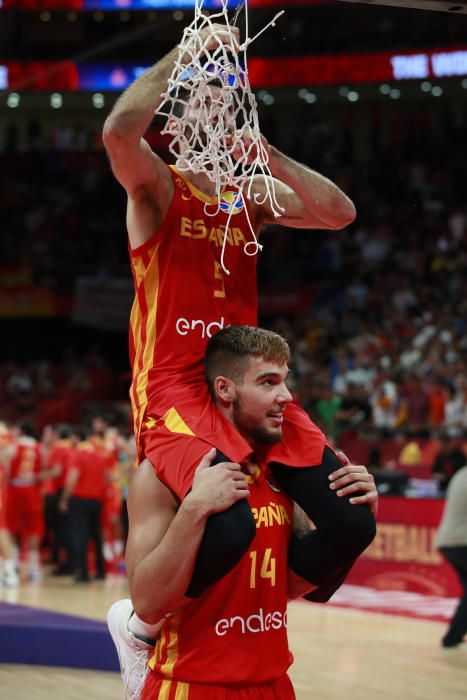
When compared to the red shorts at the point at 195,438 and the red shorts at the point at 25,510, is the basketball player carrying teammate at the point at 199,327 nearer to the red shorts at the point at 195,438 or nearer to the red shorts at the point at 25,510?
the red shorts at the point at 195,438

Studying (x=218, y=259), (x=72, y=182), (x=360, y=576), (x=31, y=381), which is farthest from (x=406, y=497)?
(x=72, y=182)

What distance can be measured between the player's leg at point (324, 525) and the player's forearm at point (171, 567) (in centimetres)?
39

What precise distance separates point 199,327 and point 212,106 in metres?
0.68

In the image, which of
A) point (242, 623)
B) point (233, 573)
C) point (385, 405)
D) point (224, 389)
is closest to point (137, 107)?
point (224, 389)

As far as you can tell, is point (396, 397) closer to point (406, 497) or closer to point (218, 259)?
point (406, 497)

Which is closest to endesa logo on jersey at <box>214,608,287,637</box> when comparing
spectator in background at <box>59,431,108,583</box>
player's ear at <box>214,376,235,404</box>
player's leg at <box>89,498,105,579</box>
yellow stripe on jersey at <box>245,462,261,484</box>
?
yellow stripe on jersey at <box>245,462,261,484</box>

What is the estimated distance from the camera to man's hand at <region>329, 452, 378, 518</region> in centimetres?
326

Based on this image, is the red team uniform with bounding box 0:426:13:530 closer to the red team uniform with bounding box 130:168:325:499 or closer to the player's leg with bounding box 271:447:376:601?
the red team uniform with bounding box 130:168:325:499

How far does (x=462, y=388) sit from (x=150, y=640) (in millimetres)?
11084

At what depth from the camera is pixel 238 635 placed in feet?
10.7

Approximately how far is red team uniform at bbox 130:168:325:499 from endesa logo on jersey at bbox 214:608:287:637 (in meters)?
0.44

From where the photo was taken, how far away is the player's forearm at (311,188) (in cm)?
371

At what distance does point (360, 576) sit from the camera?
12531mm

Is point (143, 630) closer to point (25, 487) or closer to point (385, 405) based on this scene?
point (25, 487)
